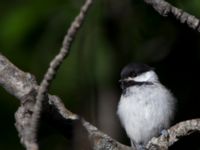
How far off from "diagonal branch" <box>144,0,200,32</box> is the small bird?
4.21 feet

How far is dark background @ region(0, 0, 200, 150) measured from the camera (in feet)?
12.5

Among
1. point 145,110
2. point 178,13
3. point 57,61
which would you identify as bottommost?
point 145,110

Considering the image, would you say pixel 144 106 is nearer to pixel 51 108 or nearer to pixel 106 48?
pixel 106 48

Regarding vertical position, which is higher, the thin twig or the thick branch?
the thin twig

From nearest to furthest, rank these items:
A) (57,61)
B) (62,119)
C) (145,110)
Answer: (57,61) → (62,119) → (145,110)

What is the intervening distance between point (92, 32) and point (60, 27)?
68 centimetres

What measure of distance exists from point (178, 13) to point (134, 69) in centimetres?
178

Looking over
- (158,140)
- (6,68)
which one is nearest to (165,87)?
(158,140)

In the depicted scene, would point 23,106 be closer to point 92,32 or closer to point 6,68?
point 6,68

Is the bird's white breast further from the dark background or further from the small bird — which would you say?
the dark background

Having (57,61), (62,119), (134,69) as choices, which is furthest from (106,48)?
(57,61)

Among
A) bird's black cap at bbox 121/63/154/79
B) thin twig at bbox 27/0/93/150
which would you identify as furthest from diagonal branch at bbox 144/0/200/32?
bird's black cap at bbox 121/63/154/79

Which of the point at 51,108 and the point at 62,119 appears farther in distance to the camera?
the point at 62,119

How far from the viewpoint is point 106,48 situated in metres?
3.77
